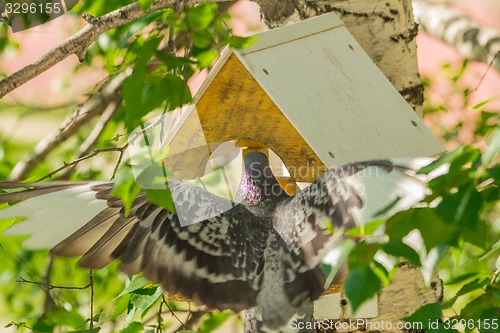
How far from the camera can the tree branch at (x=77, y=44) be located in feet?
4.99

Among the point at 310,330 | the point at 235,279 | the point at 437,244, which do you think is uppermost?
the point at 235,279

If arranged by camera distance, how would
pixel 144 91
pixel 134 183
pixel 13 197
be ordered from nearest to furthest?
pixel 134 183 < pixel 144 91 < pixel 13 197

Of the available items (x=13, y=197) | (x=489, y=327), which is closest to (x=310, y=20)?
(x=13, y=197)

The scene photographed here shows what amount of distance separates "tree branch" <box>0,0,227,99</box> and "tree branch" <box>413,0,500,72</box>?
1190 millimetres

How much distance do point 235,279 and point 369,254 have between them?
84 centimetres

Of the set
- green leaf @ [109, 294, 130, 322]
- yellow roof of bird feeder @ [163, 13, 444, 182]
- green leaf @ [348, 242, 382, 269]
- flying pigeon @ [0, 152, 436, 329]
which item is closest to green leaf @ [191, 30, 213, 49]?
yellow roof of bird feeder @ [163, 13, 444, 182]

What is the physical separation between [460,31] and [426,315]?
5.82 ft

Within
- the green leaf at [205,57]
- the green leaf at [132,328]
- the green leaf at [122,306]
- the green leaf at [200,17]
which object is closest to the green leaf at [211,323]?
the green leaf at [122,306]

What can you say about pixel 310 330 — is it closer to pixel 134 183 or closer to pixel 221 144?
pixel 221 144

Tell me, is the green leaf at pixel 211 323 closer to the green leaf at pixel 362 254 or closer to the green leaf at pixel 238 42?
the green leaf at pixel 238 42

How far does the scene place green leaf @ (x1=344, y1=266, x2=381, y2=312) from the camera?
948 millimetres

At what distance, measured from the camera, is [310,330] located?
179 cm

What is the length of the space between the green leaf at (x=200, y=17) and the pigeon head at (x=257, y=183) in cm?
34

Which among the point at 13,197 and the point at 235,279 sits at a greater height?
the point at 13,197
